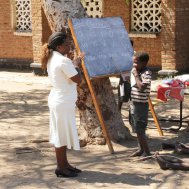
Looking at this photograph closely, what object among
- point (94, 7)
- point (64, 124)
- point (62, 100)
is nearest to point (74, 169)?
point (64, 124)

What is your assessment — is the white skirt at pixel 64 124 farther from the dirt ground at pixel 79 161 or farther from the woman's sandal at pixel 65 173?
the dirt ground at pixel 79 161

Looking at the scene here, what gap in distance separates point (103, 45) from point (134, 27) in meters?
8.01

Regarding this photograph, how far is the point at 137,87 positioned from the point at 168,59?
7.84m

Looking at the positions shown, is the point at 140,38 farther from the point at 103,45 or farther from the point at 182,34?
the point at 103,45

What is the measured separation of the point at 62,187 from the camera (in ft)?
19.5

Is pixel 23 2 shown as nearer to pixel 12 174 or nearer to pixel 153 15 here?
pixel 153 15

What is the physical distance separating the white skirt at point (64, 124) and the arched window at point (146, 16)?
31.0 ft

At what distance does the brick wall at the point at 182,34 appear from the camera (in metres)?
14.4

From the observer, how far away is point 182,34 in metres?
14.6

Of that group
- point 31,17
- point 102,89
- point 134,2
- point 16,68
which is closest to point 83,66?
point 102,89

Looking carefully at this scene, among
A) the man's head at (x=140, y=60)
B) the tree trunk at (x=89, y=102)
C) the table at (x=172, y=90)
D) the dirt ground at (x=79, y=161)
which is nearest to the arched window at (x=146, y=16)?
the dirt ground at (x=79, y=161)

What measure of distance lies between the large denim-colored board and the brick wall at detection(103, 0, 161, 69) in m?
7.11

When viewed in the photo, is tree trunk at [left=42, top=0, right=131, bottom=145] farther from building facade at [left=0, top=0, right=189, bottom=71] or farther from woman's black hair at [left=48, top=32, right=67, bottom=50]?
building facade at [left=0, top=0, right=189, bottom=71]

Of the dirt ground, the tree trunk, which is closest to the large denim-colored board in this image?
the tree trunk
